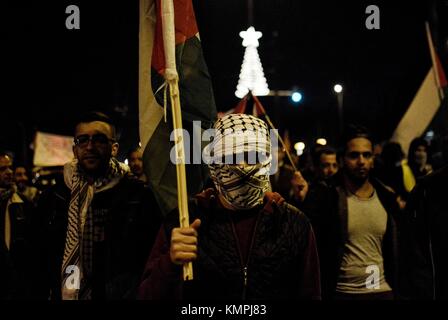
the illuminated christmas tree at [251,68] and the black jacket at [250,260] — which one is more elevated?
the illuminated christmas tree at [251,68]

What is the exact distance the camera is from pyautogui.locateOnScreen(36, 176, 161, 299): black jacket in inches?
134

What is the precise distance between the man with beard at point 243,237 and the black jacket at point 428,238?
1.09m

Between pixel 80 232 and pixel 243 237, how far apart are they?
1.31 metres

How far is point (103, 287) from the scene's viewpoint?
11.0 feet

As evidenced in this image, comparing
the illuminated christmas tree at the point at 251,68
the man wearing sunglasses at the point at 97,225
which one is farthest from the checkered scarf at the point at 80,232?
the illuminated christmas tree at the point at 251,68

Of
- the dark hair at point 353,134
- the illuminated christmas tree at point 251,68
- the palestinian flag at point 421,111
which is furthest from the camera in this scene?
the palestinian flag at point 421,111

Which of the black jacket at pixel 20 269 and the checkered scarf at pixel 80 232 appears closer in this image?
the checkered scarf at pixel 80 232

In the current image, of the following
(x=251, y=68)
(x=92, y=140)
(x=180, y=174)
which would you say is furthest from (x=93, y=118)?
(x=251, y=68)

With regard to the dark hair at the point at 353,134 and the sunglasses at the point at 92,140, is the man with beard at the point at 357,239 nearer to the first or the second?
the dark hair at the point at 353,134

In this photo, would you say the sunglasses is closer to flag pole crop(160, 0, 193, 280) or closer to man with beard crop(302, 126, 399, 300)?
flag pole crop(160, 0, 193, 280)

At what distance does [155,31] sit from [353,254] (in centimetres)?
241

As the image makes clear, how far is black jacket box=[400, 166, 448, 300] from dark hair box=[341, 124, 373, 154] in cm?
114

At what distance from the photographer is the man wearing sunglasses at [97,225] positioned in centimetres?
343
